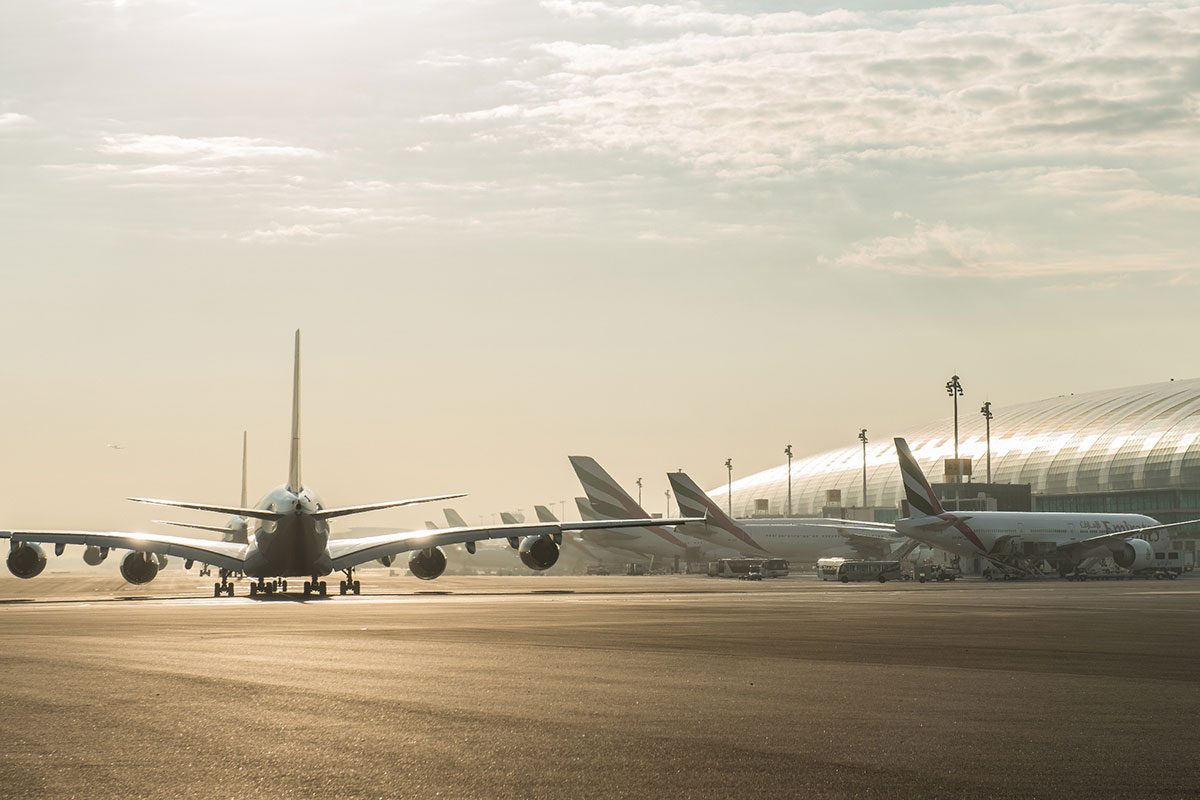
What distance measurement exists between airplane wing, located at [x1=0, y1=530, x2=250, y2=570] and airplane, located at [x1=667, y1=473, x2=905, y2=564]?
54.7 meters

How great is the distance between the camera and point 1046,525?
92.8 metres

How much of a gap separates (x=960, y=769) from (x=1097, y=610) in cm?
3260

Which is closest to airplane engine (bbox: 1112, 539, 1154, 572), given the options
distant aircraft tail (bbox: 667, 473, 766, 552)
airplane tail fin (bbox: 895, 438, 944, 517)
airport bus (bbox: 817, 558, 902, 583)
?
airplane tail fin (bbox: 895, 438, 944, 517)

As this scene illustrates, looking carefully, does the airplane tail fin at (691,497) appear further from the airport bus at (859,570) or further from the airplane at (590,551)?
the airplane at (590,551)

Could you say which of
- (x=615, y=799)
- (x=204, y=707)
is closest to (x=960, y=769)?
(x=615, y=799)

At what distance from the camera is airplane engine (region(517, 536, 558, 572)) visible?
184 ft

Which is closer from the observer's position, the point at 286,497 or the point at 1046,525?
the point at 286,497

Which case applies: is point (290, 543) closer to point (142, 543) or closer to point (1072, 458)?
point (142, 543)

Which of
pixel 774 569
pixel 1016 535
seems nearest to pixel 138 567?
pixel 774 569

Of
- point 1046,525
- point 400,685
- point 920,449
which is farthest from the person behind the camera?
point 920,449

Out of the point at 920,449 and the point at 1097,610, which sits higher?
the point at 920,449

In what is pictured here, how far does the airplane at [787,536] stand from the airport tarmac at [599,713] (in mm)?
79598

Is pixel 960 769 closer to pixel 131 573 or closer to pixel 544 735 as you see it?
pixel 544 735

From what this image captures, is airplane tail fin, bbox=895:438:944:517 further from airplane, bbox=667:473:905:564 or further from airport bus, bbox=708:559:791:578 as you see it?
airplane, bbox=667:473:905:564
